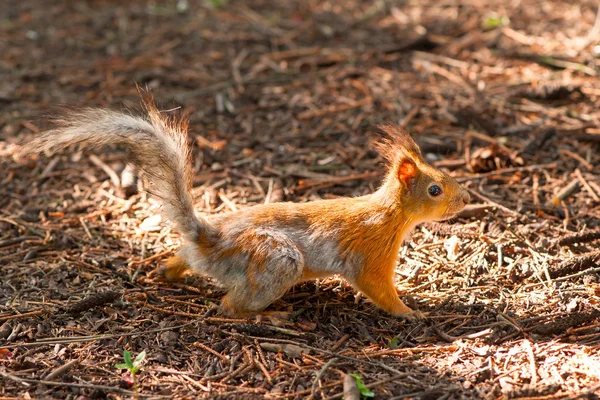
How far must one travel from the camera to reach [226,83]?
6859 millimetres

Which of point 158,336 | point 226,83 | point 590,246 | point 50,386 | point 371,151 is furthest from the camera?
point 226,83

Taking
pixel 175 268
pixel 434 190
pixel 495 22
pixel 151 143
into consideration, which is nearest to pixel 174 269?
pixel 175 268

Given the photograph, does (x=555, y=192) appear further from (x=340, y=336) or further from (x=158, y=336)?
(x=158, y=336)

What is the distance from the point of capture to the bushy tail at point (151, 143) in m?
3.56

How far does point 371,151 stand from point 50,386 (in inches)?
128

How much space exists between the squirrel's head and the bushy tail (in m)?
1.14

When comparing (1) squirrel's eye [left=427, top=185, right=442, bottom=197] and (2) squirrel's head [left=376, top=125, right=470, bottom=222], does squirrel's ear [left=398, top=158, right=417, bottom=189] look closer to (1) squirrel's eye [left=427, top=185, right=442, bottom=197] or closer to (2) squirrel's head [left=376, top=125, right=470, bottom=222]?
(2) squirrel's head [left=376, top=125, right=470, bottom=222]

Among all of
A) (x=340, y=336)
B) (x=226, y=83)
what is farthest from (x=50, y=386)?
(x=226, y=83)

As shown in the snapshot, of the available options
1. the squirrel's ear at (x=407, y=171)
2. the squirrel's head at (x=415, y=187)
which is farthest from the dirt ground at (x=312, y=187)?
the squirrel's ear at (x=407, y=171)

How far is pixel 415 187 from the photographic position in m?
3.93

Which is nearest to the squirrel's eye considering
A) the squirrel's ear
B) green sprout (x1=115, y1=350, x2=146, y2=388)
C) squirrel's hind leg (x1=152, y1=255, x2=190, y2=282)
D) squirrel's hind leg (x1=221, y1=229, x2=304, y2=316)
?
the squirrel's ear

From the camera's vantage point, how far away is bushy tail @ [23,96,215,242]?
3559 mm

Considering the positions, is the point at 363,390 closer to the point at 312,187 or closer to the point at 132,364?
the point at 132,364

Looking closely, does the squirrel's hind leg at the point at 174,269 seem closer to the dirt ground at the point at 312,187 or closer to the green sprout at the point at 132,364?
the dirt ground at the point at 312,187
